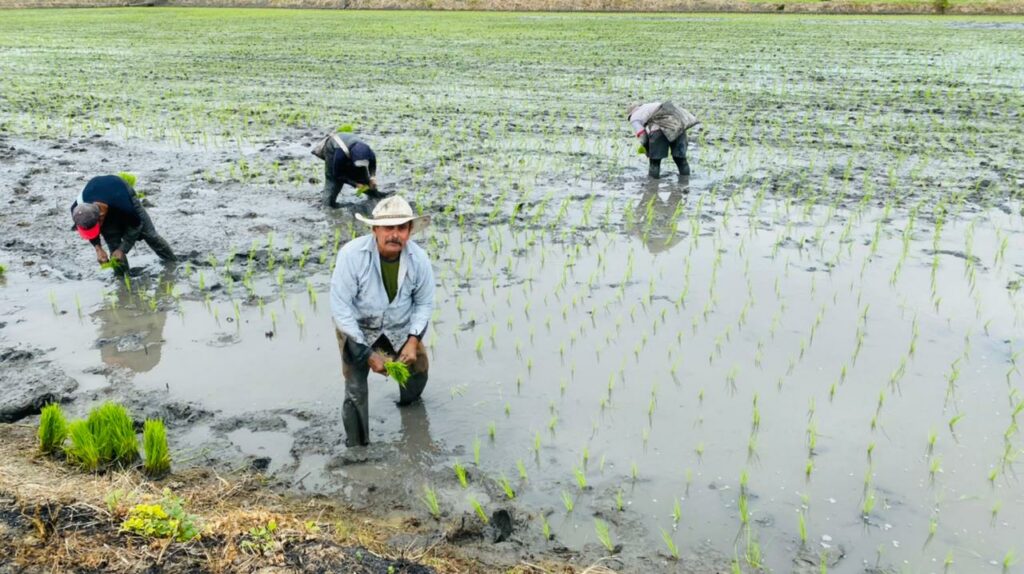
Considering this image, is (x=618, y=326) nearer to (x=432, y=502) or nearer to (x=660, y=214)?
(x=432, y=502)

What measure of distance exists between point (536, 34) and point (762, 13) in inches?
523

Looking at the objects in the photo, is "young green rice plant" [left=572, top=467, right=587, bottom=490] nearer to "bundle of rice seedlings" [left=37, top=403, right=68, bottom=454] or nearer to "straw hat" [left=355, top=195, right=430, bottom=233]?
"straw hat" [left=355, top=195, right=430, bottom=233]

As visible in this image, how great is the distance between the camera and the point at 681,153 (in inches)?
348

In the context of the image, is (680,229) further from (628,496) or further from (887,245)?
(628,496)

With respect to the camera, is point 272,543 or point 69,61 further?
point 69,61

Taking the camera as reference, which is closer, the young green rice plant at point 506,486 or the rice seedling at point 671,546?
the rice seedling at point 671,546

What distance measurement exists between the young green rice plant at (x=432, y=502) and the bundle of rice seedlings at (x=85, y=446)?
1527 millimetres

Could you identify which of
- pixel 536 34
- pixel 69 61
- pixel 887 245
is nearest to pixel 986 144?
pixel 887 245

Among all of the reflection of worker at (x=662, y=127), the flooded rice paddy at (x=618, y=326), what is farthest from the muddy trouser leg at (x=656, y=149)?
the flooded rice paddy at (x=618, y=326)

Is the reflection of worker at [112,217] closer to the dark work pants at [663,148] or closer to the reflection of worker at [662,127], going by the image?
the reflection of worker at [662,127]

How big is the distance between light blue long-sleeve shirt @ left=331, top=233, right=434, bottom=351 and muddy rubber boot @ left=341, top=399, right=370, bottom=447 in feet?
1.14

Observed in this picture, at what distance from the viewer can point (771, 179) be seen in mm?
8828

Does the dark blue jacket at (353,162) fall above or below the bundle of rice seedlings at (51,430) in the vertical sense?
above

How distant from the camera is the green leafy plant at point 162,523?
3188mm
